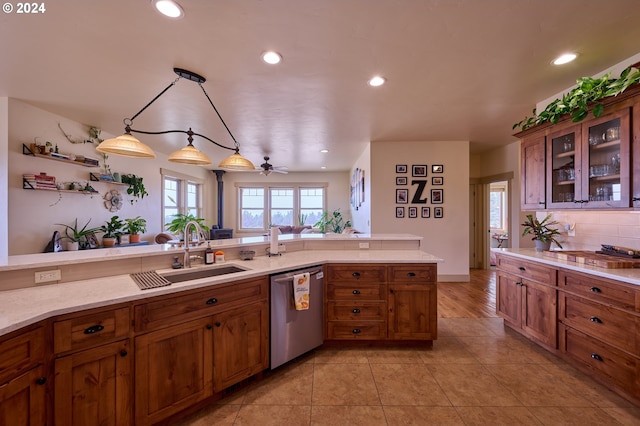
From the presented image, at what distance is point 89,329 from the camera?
1.29m

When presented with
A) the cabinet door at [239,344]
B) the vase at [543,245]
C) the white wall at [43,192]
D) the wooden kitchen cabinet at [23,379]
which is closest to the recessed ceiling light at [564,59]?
the vase at [543,245]

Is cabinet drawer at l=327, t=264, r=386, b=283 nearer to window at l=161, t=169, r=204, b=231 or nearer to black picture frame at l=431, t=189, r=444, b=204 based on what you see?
black picture frame at l=431, t=189, r=444, b=204

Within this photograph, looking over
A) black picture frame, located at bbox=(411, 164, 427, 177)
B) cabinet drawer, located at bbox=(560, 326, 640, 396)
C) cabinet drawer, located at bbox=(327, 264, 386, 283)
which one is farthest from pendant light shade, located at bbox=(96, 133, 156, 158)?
black picture frame, located at bbox=(411, 164, 427, 177)

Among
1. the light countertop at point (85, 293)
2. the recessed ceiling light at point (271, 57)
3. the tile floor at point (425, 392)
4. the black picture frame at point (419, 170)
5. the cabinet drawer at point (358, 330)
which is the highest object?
the recessed ceiling light at point (271, 57)

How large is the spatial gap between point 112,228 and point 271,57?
13.1 ft

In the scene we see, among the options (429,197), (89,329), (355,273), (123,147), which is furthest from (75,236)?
(429,197)

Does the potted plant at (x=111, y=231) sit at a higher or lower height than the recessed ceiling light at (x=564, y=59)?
lower

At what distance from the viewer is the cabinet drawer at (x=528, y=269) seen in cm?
226

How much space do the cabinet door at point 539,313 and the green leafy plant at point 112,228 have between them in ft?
19.0

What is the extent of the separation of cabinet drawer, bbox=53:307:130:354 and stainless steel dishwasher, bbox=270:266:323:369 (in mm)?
974

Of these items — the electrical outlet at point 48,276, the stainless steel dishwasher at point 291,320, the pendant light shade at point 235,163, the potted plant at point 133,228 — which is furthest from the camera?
the potted plant at point 133,228

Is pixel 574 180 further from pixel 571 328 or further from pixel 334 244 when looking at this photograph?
pixel 334 244

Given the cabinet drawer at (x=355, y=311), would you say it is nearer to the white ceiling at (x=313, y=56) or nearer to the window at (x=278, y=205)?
the white ceiling at (x=313, y=56)

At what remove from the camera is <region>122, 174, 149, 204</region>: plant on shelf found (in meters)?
4.47
